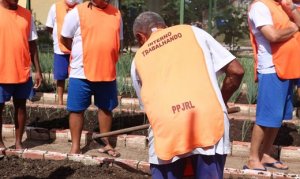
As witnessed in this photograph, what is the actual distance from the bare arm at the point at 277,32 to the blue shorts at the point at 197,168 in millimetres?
1681

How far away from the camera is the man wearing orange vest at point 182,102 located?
272cm

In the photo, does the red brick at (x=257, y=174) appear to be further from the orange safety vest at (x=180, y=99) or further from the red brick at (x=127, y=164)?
the orange safety vest at (x=180, y=99)

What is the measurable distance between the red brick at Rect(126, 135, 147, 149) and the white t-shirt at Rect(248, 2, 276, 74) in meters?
1.55

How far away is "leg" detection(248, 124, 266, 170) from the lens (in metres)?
4.65

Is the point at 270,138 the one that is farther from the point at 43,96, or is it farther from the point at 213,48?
the point at 43,96

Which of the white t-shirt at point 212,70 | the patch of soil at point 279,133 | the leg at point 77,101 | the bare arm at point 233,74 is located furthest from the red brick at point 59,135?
the bare arm at point 233,74

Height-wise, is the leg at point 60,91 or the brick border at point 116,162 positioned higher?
the leg at point 60,91

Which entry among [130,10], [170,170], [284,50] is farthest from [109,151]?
Answer: [130,10]

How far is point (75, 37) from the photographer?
191 inches

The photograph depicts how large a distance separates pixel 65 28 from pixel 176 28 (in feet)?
7.07

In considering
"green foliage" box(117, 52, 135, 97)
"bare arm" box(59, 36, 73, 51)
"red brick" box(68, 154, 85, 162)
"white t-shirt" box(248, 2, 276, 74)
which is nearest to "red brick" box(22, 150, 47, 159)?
"red brick" box(68, 154, 85, 162)

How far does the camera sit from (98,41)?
4859mm

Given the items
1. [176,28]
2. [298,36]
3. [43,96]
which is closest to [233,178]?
[298,36]

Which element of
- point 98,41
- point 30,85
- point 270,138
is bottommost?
point 270,138
